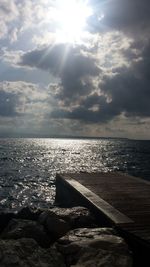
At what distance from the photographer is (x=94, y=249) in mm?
7434

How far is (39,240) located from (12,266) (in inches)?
128

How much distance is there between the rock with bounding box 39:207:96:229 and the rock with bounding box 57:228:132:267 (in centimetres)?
199

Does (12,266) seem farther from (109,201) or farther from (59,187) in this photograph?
(59,187)

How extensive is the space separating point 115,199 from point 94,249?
5.74 meters

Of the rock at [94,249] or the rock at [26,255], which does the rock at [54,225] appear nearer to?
the rock at [94,249]

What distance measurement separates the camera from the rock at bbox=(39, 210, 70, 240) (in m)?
10.1

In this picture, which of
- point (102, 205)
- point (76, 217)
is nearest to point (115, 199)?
point (102, 205)

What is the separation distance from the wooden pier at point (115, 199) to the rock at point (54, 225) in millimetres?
1342

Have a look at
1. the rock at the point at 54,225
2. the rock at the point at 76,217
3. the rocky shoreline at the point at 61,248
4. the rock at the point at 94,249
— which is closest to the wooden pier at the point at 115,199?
the rock at the point at 76,217

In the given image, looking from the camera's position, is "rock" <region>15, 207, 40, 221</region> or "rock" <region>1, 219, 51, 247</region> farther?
"rock" <region>15, 207, 40, 221</region>

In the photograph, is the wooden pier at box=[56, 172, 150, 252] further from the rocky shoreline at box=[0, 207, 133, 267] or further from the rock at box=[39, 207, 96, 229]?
the rocky shoreline at box=[0, 207, 133, 267]

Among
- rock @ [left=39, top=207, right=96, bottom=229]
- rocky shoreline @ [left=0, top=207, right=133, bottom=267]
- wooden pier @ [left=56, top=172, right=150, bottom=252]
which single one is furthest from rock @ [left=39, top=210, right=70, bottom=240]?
wooden pier @ [left=56, top=172, right=150, bottom=252]

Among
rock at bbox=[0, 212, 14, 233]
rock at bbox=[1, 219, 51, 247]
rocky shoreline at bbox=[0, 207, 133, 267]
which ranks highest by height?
rocky shoreline at bbox=[0, 207, 133, 267]

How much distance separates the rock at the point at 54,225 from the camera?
10102mm
